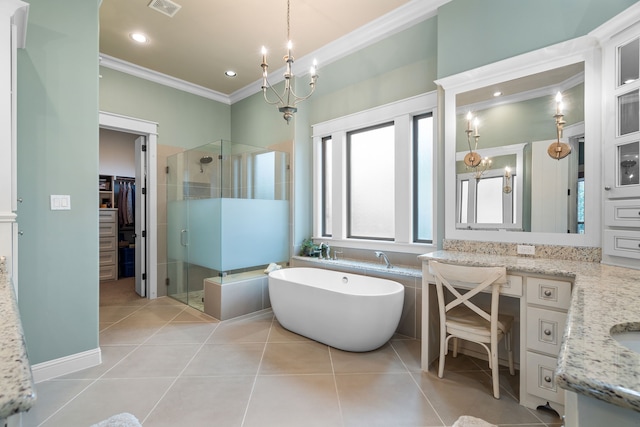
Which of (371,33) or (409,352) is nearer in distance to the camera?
(409,352)

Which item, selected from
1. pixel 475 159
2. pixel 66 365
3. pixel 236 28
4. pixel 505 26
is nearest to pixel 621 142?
pixel 475 159

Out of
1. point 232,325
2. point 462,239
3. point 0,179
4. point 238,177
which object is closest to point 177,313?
point 232,325

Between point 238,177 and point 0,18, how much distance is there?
2248 millimetres

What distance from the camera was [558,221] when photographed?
2.13m

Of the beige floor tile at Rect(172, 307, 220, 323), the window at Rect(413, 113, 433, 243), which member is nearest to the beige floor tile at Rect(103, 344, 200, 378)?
the beige floor tile at Rect(172, 307, 220, 323)

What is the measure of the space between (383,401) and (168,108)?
171 inches

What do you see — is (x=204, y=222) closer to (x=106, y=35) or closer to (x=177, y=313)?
(x=177, y=313)

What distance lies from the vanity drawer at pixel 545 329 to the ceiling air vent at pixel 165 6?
365 cm

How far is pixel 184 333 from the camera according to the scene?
2949 mm

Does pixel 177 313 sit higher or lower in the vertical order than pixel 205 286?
lower

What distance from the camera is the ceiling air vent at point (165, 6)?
264 cm

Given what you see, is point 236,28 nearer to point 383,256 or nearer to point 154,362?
point 383,256

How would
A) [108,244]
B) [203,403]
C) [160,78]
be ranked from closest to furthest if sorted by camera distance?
[203,403], [160,78], [108,244]

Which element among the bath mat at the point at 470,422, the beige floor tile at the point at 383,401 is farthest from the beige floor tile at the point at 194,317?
the bath mat at the point at 470,422
